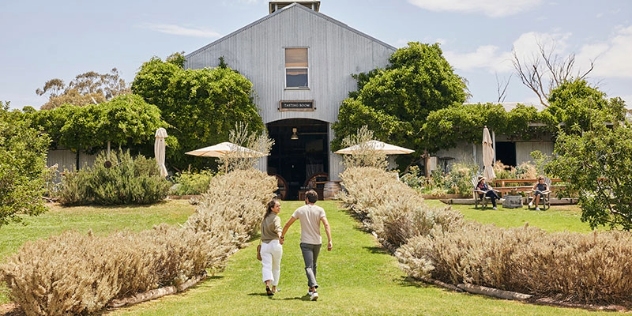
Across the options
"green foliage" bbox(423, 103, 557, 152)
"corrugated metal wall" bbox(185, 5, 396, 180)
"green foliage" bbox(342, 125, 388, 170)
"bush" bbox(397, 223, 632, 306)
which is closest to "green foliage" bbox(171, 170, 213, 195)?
"green foliage" bbox(342, 125, 388, 170)

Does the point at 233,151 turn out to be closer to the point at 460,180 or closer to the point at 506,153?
the point at 460,180

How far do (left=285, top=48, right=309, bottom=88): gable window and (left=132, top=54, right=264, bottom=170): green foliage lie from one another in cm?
191

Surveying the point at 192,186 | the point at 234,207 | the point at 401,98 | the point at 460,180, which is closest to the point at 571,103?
the point at 401,98

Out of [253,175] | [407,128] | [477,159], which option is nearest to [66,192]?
[253,175]

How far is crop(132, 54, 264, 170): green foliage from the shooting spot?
2517cm

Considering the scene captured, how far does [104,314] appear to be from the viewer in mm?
7062

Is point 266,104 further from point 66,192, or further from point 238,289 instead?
point 238,289

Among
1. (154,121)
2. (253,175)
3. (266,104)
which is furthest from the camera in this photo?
(266,104)

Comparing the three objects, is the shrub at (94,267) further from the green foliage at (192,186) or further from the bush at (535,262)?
the green foliage at (192,186)

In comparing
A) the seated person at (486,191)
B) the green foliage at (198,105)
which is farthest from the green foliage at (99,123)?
the seated person at (486,191)

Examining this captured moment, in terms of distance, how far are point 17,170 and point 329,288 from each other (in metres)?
4.52

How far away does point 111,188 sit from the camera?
683 inches

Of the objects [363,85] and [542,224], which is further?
[363,85]

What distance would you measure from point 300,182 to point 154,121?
9067 millimetres
